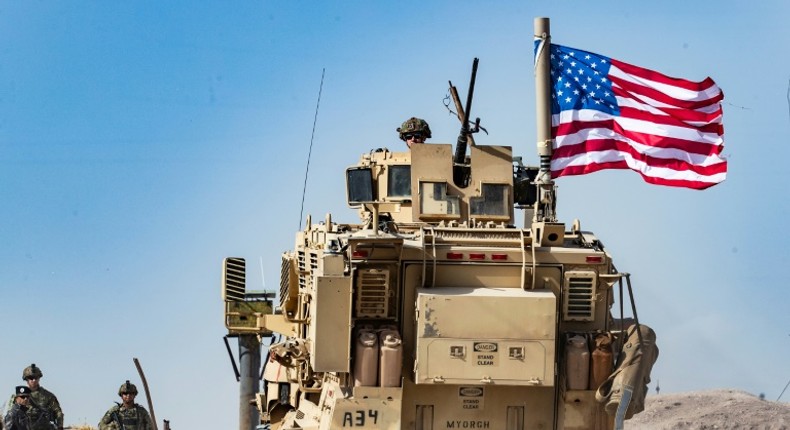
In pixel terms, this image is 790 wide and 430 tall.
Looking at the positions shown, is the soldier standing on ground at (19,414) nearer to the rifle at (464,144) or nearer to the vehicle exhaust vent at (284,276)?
the vehicle exhaust vent at (284,276)

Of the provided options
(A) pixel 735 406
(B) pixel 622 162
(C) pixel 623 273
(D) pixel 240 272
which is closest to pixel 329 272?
(C) pixel 623 273

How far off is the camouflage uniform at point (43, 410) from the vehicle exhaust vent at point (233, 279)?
9.63 feet

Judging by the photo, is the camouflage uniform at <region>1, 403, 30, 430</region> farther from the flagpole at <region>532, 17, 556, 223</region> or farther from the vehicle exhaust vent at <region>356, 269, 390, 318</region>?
the flagpole at <region>532, 17, 556, 223</region>

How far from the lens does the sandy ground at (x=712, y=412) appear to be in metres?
24.7

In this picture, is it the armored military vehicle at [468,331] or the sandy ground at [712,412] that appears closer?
the armored military vehicle at [468,331]

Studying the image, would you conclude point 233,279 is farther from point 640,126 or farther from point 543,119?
point 640,126

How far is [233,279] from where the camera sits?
23.1 meters

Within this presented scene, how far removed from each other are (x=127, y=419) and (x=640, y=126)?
7.25 metres

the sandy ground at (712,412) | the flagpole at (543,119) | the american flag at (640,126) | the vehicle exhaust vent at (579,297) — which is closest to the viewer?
the vehicle exhaust vent at (579,297)

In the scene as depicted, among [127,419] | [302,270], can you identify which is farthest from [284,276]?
[127,419]

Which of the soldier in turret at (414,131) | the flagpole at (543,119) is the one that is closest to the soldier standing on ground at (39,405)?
the soldier in turret at (414,131)

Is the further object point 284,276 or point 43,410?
point 284,276

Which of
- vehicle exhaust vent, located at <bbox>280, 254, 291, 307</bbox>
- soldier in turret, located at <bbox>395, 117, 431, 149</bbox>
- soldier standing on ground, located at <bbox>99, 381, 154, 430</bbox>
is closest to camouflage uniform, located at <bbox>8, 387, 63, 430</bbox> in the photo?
soldier standing on ground, located at <bbox>99, 381, 154, 430</bbox>

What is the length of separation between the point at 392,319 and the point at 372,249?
782 millimetres
